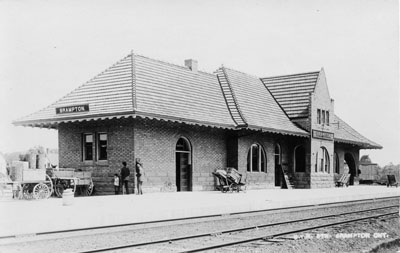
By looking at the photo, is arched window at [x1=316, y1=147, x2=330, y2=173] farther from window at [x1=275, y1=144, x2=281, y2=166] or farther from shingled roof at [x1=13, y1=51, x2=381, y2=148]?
window at [x1=275, y1=144, x2=281, y2=166]

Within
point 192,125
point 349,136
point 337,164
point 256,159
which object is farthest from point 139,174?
point 349,136

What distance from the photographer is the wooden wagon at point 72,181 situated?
2117 cm

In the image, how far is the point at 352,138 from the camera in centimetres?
3888

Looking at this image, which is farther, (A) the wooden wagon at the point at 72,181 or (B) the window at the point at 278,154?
(B) the window at the point at 278,154

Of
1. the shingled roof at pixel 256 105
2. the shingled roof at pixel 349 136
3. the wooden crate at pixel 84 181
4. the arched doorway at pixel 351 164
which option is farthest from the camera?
the arched doorway at pixel 351 164

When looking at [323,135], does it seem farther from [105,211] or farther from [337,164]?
[105,211]

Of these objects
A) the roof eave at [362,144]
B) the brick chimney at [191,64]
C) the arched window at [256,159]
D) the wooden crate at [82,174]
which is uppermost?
the brick chimney at [191,64]

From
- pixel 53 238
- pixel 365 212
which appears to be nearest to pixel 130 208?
pixel 53 238

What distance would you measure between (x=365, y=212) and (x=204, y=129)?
9649 mm

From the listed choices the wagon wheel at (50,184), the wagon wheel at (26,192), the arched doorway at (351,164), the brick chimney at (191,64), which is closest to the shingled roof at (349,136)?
the arched doorway at (351,164)

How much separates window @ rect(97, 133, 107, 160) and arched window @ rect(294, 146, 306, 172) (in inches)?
538

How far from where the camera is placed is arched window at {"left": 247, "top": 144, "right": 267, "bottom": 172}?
2881 centimetres

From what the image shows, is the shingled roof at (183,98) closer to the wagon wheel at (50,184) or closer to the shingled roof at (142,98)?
the shingled roof at (142,98)

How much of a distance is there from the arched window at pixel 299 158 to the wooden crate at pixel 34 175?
58.0 ft
